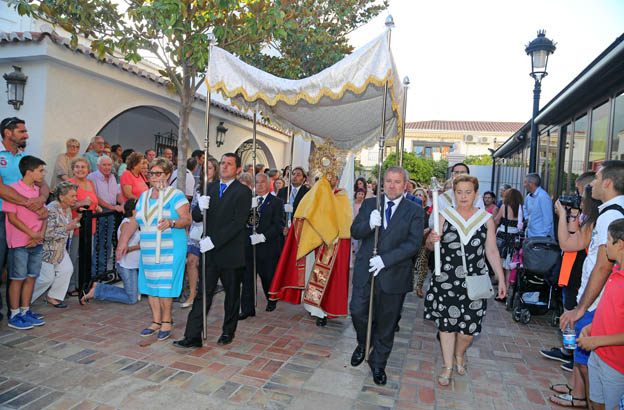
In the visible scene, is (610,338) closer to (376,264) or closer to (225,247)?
(376,264)

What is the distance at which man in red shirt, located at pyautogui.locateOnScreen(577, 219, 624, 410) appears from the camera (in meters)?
2.61

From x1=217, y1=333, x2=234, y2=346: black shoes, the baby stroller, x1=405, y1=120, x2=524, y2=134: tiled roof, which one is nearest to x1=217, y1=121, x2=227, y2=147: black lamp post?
x1=217, y1=333, x2=234, y2=346: black shoes

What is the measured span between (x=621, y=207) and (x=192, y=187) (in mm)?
6103

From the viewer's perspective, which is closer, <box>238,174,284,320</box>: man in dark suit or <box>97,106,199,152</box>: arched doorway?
<box>238,174,284,320</box>: man in dark suit

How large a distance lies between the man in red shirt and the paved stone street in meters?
0.93

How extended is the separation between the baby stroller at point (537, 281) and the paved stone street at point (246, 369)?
0.55 metres

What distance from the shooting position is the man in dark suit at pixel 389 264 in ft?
12.5

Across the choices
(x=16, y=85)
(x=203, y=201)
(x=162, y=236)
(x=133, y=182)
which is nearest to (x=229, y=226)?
(x=203, y=201)

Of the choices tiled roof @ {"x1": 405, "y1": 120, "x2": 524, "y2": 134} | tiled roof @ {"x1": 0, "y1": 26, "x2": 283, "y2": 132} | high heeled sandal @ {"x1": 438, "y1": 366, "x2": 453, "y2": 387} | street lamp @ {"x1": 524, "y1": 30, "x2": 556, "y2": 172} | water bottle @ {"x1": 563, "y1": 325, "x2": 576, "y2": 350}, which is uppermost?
tiled roof @ {"x1": 405, "y1": 120, "x2": 524, "y2": 134}

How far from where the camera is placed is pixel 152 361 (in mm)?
3951

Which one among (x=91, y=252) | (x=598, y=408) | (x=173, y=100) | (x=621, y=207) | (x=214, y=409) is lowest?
(x=214, y=409)

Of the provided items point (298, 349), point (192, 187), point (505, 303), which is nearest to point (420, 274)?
point (505, 303)

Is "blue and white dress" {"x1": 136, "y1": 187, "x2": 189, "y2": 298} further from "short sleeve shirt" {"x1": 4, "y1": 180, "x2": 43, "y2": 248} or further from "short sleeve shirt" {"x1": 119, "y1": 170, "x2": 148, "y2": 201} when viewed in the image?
"short sleeve shirt" {"x1": 119, "y1": 170, "x2": 148, "y2": 201}

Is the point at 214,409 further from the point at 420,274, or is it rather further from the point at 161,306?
the point at 420,274
